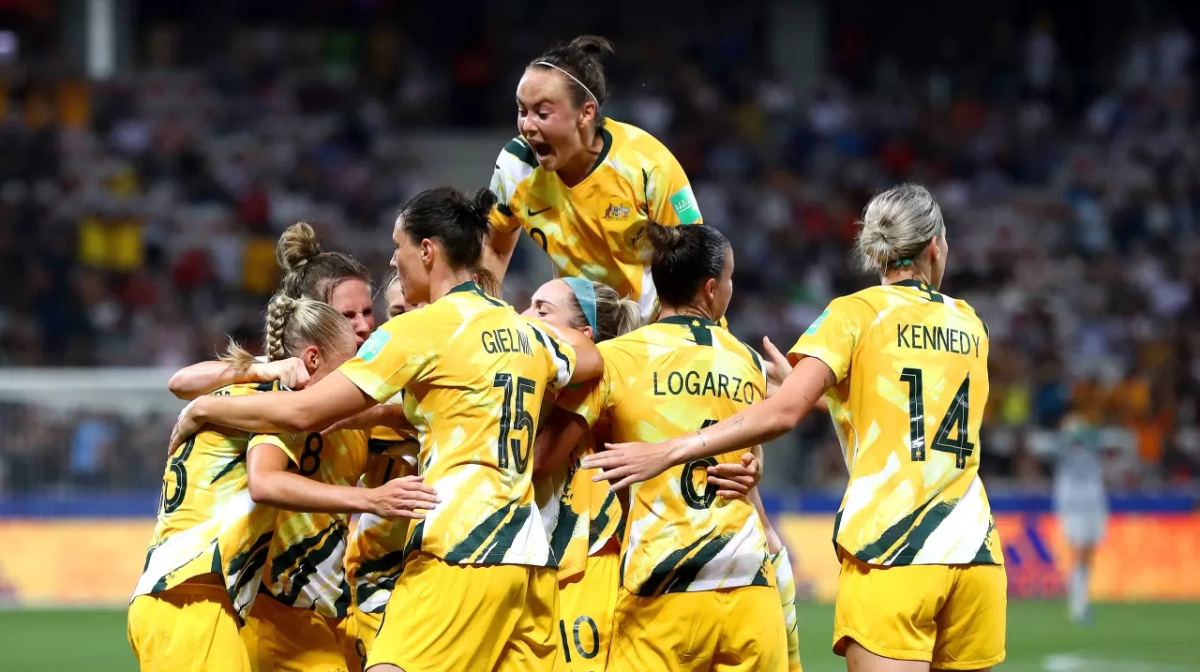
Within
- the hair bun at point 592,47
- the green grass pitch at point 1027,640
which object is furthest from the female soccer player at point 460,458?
the green grass pitch at point 1027,640

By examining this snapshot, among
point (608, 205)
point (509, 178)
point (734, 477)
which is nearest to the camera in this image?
point (734, 477)

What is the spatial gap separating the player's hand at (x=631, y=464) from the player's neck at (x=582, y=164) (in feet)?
5.53

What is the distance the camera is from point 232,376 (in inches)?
229

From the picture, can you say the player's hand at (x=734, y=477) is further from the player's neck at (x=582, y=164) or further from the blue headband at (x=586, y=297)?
the player's neck at (x=582, y=164)

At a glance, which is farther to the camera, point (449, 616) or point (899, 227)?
point (899, 227)

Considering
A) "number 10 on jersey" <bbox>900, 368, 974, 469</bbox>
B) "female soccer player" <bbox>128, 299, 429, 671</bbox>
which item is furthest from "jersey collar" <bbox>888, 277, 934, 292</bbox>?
"female soccer player" <bbox>128, 299, 429, 671</bbox>

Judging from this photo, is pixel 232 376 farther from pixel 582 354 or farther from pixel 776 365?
pixel 776 365

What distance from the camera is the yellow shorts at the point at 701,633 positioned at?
5.59 meters

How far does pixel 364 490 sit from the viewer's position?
5.29 m

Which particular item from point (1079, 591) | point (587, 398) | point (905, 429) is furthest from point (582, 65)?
point (1079, 591)

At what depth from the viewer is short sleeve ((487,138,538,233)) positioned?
686 centimetres

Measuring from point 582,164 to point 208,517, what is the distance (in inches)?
81.6

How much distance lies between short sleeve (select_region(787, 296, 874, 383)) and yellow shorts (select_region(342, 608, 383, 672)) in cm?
185

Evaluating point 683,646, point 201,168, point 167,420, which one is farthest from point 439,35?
point 683,646
